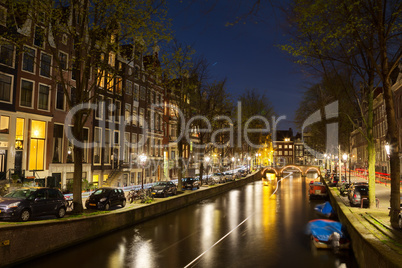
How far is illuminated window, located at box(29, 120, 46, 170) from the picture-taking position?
103ft

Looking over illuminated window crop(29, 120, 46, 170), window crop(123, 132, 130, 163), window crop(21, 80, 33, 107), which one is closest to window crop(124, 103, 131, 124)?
window crop(123, 132, 130, 163)

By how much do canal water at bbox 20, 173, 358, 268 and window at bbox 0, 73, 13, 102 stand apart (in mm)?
16517

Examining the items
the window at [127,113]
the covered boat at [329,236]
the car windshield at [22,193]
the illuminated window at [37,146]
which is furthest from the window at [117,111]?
the covered boat at [329,236]

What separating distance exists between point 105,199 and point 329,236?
14.8 metres

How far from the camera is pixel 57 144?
34.5m

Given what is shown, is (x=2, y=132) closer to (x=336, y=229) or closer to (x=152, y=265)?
(x=152, y=265)

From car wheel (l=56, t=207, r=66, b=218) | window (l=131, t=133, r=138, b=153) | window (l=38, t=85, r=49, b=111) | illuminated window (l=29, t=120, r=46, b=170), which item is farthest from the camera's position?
window (l=131, t=133, r=138, b=153)

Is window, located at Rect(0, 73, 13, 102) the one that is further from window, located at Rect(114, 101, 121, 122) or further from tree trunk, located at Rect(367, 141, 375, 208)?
tree trunk, located at Rect(367, 141, 375, 208)

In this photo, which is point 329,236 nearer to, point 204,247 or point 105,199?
point 204,247

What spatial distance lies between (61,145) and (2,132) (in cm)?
704

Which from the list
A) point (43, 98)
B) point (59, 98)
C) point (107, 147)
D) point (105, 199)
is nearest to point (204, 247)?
point (105, 199)

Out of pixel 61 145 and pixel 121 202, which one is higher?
pixel 61 145

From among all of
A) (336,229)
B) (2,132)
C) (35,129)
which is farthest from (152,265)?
(35,129)

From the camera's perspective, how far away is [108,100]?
1697 inches
